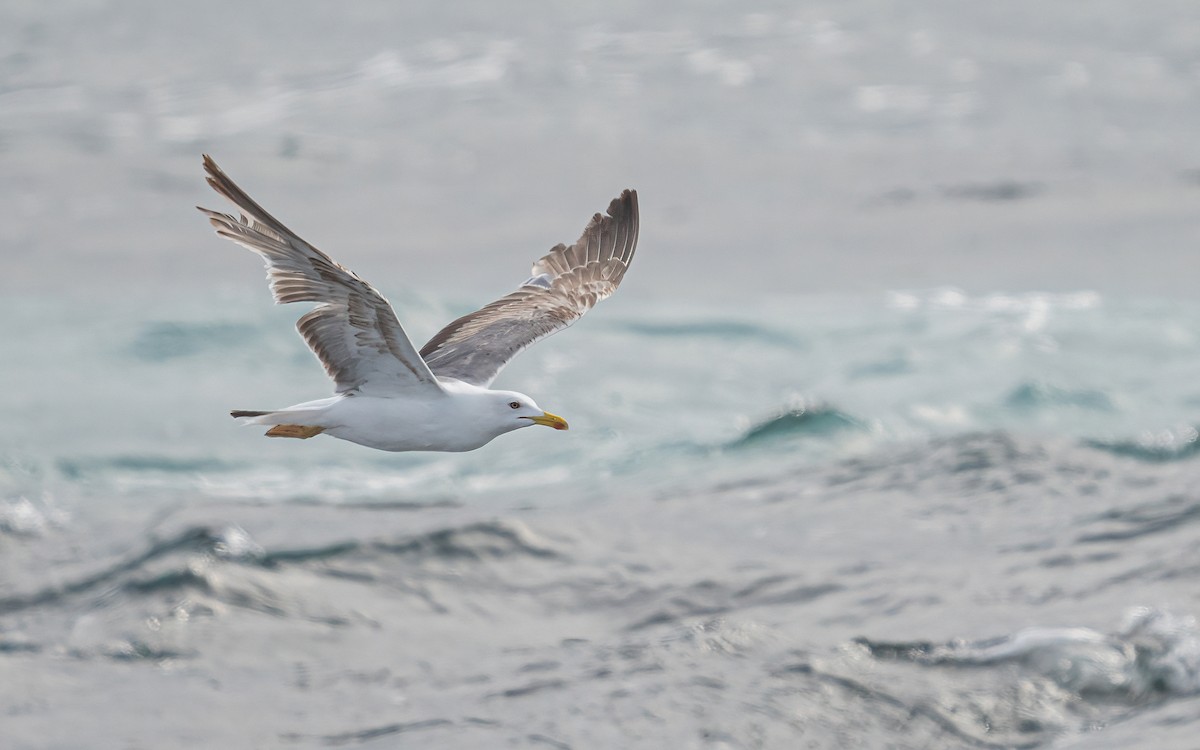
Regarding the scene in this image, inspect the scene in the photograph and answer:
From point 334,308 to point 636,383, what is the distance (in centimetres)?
2622

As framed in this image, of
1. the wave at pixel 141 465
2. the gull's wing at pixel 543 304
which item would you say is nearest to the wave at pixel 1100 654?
the gull's wing at pixel 543 304

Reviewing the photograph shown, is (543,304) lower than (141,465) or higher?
higher

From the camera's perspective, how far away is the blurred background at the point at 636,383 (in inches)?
861

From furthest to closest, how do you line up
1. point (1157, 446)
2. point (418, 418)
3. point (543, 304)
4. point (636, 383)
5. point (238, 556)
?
point (636, 383), point (1157, 446), point (238, 556), point (543, 304), point (418, 418)

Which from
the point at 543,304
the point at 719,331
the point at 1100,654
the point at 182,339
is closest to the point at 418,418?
the point at 543,304

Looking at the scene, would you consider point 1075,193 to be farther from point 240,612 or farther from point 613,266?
point 613,266

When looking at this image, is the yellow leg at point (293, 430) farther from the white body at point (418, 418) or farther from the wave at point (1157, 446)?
the wave at point (1157, 446)

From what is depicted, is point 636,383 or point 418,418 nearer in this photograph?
point 418,418

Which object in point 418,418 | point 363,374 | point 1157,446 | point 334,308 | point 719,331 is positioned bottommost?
point 1157,446

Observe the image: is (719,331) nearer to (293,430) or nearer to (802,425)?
(802,425)

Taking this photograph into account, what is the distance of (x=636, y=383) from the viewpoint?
1426 inches

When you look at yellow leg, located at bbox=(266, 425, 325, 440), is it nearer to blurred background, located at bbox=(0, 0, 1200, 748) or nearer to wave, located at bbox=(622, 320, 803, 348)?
blurred background, located at bbox=(0, 0, 1200, 748)

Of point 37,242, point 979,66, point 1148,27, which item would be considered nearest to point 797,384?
point 37,242

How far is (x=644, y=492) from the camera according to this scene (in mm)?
29516
